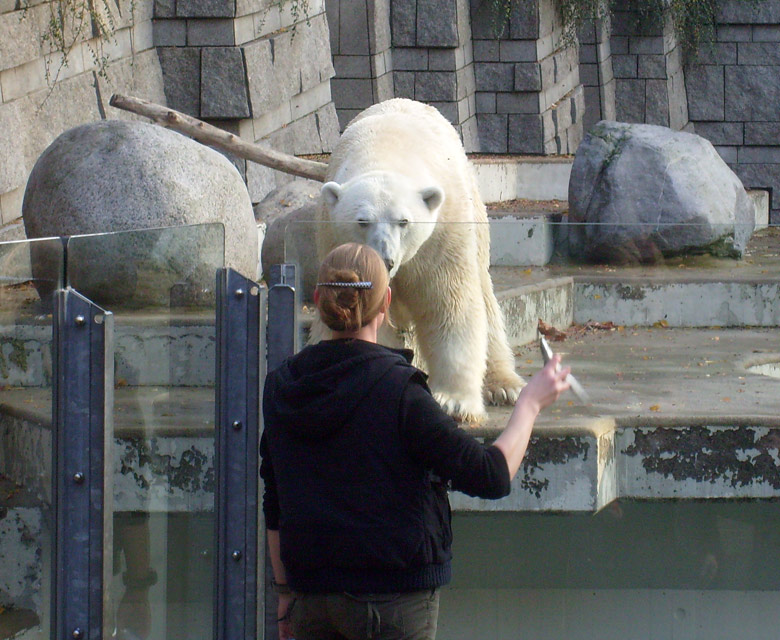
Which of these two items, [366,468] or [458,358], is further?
[458,358]

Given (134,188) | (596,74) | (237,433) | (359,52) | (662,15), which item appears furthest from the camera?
(596,74)

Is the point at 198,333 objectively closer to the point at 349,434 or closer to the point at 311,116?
the point at 349,434

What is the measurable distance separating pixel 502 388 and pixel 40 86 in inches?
139

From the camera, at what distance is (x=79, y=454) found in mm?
2145

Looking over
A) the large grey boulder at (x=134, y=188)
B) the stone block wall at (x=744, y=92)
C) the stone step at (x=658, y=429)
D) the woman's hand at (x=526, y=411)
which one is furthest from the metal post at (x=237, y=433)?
the stone block wall at (x=744, y=92)

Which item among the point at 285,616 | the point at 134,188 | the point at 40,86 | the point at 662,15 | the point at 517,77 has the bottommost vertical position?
the point at 285,616

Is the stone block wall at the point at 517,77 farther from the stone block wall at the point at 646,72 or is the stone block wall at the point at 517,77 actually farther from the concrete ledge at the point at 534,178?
the stone block wall at the point at 646,72

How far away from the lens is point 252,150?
621 cm

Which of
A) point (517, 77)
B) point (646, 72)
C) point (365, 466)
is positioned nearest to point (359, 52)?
point (517, 77)

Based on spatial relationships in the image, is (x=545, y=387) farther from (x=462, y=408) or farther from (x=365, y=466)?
(x=462, y=408)

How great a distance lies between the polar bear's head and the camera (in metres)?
2.76

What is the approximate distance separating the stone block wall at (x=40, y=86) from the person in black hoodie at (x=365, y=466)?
378 centimetres

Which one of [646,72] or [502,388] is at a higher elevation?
Result: [646,72]

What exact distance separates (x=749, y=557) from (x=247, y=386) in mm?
1390
